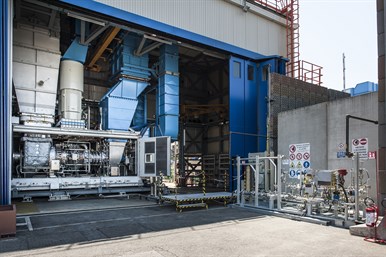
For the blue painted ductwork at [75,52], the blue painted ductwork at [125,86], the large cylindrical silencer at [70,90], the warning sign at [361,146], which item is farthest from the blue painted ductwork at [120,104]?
the warning sign at [361,146]

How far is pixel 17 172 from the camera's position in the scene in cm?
1373

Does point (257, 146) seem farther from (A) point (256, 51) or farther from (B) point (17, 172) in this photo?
(B) point (17, 172)

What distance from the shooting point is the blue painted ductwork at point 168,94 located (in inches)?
644

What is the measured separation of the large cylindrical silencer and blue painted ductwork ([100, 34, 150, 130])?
1.37m

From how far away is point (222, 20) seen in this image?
17.1 m

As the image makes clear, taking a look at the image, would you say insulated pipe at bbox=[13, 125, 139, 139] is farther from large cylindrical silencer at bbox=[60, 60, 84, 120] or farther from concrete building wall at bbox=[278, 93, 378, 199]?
concrete building wall at bbox=[278, 93, 378, 199]

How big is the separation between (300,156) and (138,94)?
8603 millimetres

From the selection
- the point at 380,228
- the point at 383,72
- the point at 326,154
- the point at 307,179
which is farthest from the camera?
the point at 326,154

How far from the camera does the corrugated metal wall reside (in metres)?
14.6

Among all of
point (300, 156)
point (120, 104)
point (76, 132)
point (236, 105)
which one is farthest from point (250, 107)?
point (76, 132)

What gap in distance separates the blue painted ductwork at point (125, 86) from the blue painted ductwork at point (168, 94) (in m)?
1.02

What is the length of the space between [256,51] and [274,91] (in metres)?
2.80

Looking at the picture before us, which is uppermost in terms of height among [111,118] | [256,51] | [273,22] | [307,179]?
[273,22]

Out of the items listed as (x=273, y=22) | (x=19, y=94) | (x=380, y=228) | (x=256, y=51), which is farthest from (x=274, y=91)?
(x=19, y=94)
